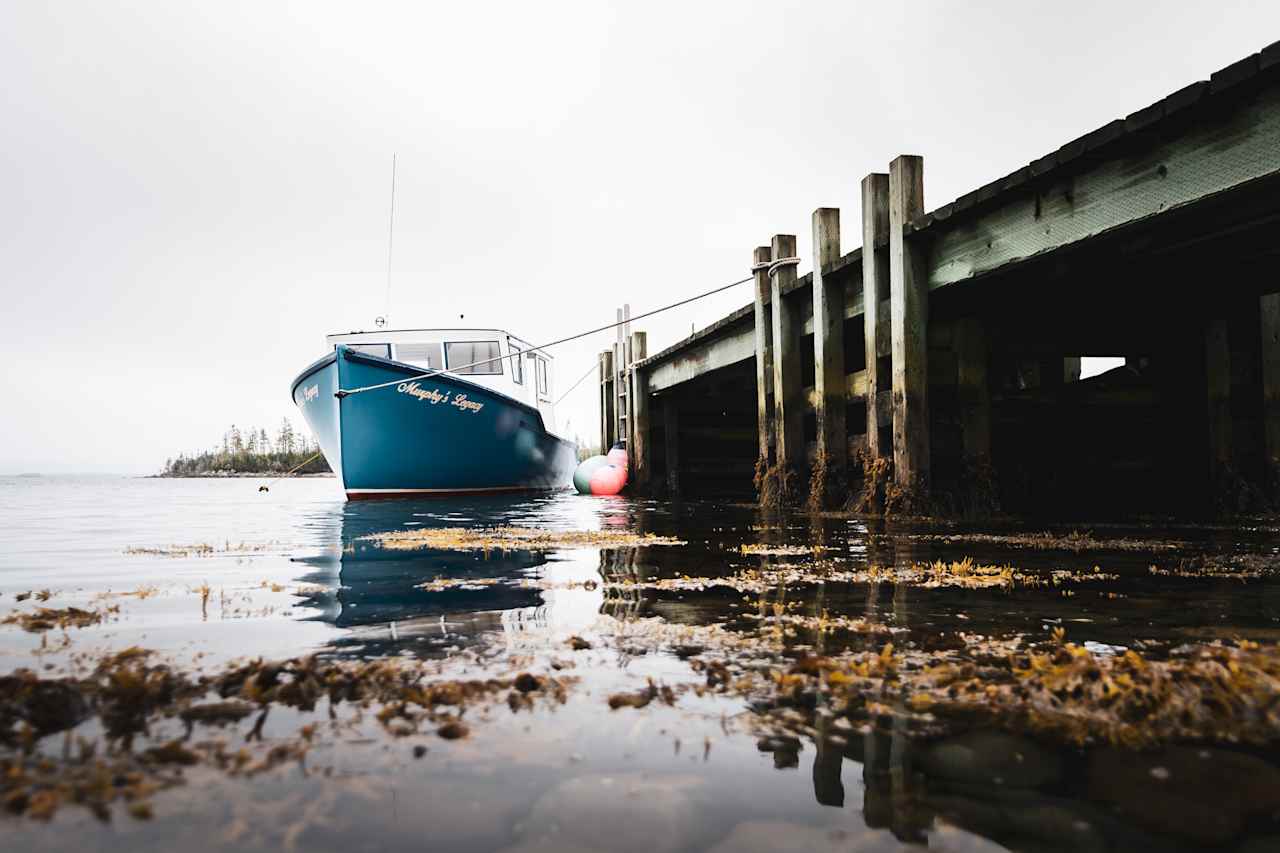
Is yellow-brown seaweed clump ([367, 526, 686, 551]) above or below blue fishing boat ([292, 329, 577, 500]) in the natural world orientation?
below

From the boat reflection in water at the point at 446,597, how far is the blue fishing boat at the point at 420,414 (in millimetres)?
8259

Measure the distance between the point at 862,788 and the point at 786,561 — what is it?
3.06 m

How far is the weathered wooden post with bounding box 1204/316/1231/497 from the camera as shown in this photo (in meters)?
7.98

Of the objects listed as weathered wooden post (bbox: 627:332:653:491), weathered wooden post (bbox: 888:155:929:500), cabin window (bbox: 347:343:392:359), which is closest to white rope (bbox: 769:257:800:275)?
weathered wooden post (bbox: 888:155:929:500)

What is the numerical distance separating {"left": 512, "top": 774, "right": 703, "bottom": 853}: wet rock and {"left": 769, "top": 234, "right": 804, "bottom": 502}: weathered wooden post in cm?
846

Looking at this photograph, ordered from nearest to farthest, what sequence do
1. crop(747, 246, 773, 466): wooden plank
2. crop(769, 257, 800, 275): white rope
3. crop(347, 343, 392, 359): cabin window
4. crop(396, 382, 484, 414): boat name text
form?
crop(769, 257, 800, 275): white rope, crop(747, 246, 773, 466): wooden plank, crop(396, 382, 484, 414): boat name text, crop(347, 343, 392, 359): cabin window

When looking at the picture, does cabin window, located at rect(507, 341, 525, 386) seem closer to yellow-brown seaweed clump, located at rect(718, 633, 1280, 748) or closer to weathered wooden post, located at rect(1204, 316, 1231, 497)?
weathered wooden post, located at rect(1204, 316, 1231, 497)

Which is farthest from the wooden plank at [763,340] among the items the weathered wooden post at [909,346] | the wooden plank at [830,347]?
the weathered wooden post at [909,346]

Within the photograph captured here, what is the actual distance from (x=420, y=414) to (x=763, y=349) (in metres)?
7.06

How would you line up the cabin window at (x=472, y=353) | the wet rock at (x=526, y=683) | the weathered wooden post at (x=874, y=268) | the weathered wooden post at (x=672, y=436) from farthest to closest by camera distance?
Answer: the cabin window at (x=472, y=353) < the weathered wooden post at (x=672, y=436) < the weathered wooden post at (x=874, y=268) < the wet rock at (x=526, y=683)

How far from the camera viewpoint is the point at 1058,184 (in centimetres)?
573

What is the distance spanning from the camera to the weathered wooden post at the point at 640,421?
15484 mm

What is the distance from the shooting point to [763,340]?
1036 cm

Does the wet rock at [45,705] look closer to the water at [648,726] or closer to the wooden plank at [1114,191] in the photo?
the water at [648,726]
